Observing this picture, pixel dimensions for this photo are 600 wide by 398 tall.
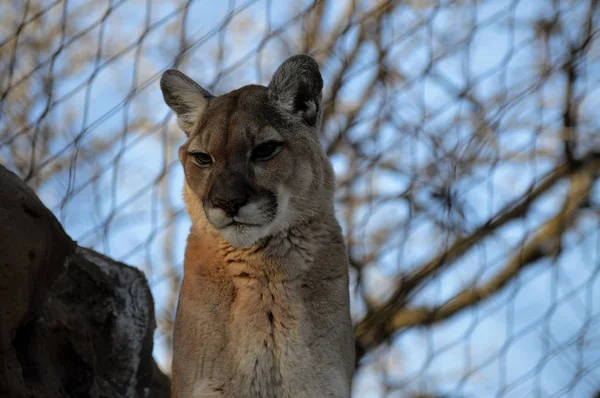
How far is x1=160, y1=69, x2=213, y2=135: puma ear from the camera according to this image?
4.41 metres

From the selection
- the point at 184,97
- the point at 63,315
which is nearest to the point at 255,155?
the point at 184,97

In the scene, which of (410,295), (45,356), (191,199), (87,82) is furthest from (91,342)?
(410,295)

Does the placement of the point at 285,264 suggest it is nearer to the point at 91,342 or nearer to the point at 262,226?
the point at 262,226

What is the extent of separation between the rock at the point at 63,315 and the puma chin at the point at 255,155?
694 millimetres

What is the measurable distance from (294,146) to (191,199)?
1.65 feet

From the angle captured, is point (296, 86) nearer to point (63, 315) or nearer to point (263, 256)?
point (263, 256)

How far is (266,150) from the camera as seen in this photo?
4.00 meters

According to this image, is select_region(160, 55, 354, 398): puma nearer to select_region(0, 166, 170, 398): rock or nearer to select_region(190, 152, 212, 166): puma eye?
select_region(190, 152, 212, 166): puma eye

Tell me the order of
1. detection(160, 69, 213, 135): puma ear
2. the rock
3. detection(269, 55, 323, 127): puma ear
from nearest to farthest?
the rock
detection(269, 55, 323, 127): puma ear
detection(160, 69, 213, 135): puma ear

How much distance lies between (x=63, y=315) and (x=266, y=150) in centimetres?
122

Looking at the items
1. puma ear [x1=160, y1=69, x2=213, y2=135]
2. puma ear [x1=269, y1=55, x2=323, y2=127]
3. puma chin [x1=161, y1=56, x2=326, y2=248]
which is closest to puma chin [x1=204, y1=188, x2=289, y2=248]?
puma chin [x1=161, y1=56, x2=326, y2=248]

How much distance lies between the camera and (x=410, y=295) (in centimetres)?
632

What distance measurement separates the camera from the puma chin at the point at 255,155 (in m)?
3.82

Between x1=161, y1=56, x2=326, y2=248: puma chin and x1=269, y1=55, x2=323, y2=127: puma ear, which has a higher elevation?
x1=269, y1=55, x2=323, y2=127: puma ear
